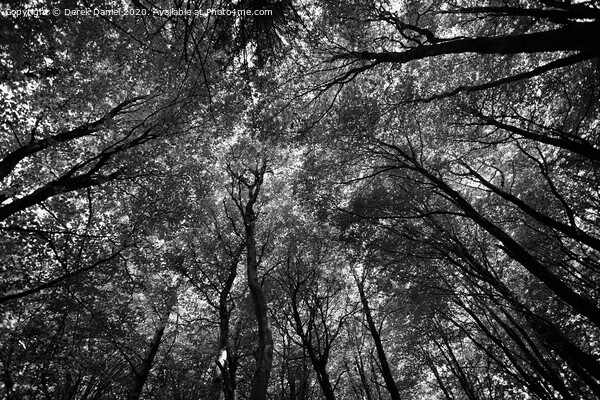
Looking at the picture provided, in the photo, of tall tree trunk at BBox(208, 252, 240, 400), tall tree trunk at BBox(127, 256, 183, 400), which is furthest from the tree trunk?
tall tree trunk at BBox(127, 256, 183, 400)

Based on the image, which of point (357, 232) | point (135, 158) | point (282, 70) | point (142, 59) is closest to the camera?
point (282, 70)

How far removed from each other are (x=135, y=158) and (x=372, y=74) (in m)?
7.57

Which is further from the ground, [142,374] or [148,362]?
[148,362]

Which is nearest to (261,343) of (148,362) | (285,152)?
(148,362)

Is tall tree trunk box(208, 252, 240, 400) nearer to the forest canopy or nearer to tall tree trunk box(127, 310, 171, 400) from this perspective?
the forest canopy

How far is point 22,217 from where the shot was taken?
789 centimetres

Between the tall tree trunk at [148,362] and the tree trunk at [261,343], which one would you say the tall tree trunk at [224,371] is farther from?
the tall tree trunk at [148,362]

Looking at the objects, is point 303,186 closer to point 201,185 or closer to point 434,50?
point 201,185

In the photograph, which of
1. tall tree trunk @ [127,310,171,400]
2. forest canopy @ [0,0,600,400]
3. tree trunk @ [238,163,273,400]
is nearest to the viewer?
tree trunk @ [238,163,273,400]

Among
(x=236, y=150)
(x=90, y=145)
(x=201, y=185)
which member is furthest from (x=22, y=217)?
(x=236, y=150)

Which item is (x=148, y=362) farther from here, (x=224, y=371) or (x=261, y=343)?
(x=261, y=343)

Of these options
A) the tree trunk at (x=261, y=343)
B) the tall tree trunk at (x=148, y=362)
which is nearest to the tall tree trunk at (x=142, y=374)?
the tall tree trunk at (x=148, y=362)

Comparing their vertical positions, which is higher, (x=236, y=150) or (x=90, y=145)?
(x=236, y=150)

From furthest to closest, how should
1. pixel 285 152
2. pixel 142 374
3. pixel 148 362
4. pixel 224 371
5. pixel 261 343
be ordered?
pixel 285 152
pixel 148 362
pixel 142 374
pixel 224 371
pixel 261 343
